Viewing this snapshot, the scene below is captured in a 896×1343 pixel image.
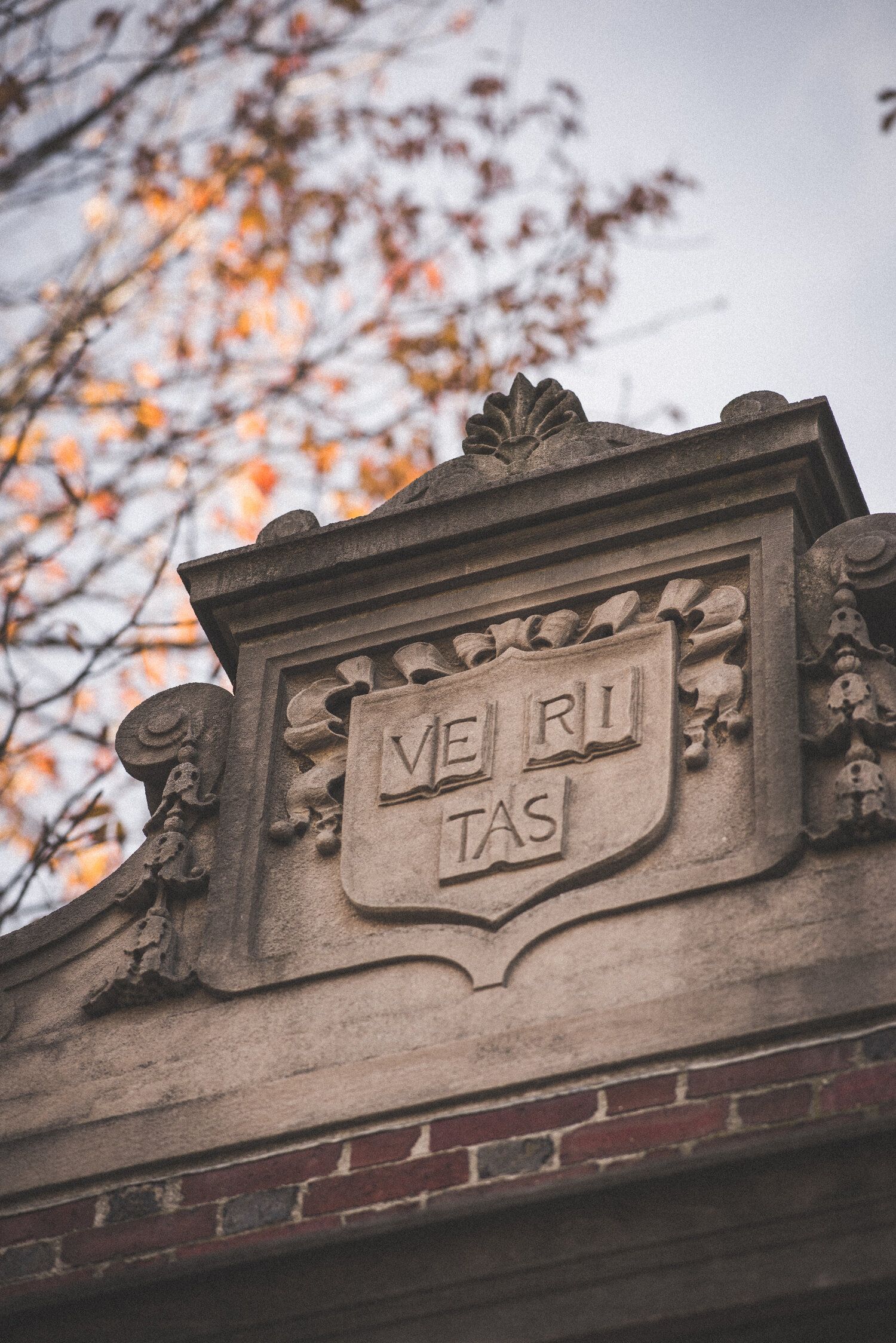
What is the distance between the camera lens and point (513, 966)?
16.3 feet

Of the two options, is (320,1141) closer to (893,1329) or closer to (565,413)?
(893,1329)

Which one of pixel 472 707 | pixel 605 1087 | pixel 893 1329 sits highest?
pixel 472 707

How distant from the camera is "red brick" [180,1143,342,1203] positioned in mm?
4762

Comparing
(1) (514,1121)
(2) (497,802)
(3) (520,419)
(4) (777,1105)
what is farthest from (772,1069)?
(3) (520,419)

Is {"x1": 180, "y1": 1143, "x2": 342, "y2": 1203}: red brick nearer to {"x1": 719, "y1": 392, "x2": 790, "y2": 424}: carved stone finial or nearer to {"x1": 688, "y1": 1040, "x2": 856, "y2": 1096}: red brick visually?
{"x1": 688, "y1": 1040, "x2": 856, "y2": 1096}: red brick

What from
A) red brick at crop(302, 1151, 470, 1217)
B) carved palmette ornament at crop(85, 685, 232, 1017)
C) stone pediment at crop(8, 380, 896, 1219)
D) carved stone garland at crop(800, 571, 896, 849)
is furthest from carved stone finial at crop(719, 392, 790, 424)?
red brick at crop(302, 1151, 470, 1217)

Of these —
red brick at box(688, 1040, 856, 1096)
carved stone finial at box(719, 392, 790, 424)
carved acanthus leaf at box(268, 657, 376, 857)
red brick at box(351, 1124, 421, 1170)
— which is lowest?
red brick at box(688, 1040, 856, 1096)

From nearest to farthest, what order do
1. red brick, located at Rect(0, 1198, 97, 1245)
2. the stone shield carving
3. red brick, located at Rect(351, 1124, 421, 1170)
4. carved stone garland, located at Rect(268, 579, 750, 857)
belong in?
red brick, located at Rect(351, 1124, 421, 1170) < red brick, located at Rect(0, 1198, 97, 1245) < the stone shield carving < carved stone garland, located at Rect(268, 579, 750, 857)

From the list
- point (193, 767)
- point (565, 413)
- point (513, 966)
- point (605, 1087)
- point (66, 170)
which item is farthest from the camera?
point (66, 170)

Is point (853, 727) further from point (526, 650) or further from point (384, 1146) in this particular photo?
point (384, 1146)

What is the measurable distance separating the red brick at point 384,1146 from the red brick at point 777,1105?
765 millimetres

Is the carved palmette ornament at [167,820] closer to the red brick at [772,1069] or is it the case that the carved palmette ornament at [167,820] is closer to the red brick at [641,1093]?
the red brick at [641,1093]

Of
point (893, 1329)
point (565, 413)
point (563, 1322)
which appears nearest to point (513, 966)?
point (563, 1322)

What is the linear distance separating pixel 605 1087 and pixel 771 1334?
660mm
